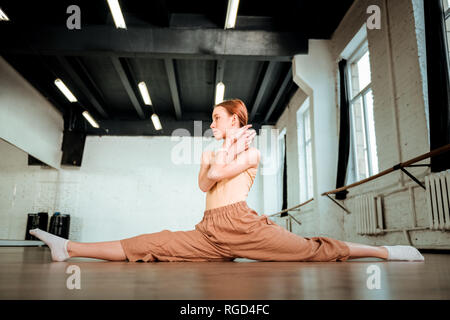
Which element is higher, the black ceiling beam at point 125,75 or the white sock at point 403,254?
the black ceiling beam at point 125,75

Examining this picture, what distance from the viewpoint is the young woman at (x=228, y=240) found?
1894 mm

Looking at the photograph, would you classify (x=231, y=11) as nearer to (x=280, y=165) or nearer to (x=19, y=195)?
(x=280, y=165)

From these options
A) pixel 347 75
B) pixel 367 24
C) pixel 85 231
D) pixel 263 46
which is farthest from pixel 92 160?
pixel 367 24

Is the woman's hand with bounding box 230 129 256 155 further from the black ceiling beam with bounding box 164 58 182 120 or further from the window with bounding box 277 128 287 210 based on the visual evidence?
the window with bounding box 277 128 287 210

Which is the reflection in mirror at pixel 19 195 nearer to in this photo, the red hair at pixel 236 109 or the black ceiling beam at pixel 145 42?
the black ceiling beam at pixel 145 42

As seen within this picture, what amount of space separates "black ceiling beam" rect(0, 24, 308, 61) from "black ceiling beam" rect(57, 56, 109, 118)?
0.86 metres

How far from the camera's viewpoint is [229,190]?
2.04 meters

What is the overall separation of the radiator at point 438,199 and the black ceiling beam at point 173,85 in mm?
4922

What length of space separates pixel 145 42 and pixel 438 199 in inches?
190

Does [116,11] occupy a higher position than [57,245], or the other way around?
[116,11]

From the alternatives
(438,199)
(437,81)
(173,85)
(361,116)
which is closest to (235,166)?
(438,199)

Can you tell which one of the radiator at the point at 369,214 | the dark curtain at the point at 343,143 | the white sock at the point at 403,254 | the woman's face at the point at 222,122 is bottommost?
the white sock at the point at 403,254

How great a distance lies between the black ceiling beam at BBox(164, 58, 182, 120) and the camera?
663 centimetres

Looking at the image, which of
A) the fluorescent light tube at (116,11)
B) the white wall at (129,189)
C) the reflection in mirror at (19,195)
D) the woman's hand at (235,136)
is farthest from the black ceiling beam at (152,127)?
the woman's hand at (235,136)
